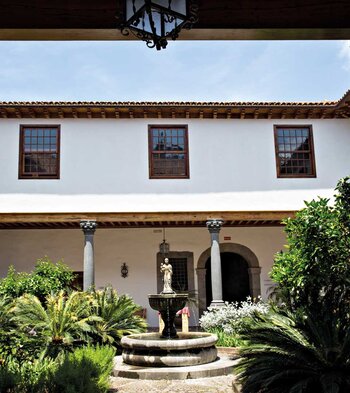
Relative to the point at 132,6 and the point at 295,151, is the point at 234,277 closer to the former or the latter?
the point at 295,151

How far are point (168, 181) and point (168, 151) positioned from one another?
0.92 meters

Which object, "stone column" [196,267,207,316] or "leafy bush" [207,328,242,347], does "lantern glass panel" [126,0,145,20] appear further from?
"stone column" [196,267,207,316]

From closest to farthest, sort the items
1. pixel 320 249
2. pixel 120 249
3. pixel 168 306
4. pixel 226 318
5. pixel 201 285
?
pixel 320 249 < pixel 168 306 < pixel 226 318 < pixel 201 285 < pixel 120 249

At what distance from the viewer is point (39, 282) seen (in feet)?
40.2

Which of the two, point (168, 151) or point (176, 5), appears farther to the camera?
point (168, 151)

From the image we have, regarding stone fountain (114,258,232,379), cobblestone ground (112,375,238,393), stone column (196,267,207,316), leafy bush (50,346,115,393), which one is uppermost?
stone column (196,267,207,316)

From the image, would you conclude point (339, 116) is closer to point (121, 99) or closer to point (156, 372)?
point (121, 99)

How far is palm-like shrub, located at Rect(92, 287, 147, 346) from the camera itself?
9219mm

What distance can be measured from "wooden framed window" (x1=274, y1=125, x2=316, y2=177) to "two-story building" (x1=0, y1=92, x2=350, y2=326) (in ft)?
0.10

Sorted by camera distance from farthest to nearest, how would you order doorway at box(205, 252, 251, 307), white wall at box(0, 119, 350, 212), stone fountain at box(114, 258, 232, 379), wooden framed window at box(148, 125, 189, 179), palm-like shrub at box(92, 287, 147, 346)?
doorway at box(205, 252, 251, 307) < wooden framed window at box(148, 125, 189, 179) < white wall at box(0, 119, 350, 212) < palm-like shrub at box(92, 287, 147, 346) < stone fountain at box(114, 258, 232, 379)

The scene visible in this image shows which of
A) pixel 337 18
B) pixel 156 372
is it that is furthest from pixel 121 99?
pixel 337 18

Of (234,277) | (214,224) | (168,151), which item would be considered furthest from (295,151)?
(234,277)

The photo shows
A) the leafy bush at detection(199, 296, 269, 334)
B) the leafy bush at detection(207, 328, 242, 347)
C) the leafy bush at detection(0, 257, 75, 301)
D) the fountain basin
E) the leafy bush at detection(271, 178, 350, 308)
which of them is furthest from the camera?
the leafy bush at detection(0, 257, 75, 301)

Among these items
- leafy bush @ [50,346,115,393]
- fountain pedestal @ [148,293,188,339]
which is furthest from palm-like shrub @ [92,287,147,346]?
leafy bush @ [50,346,115,393]
